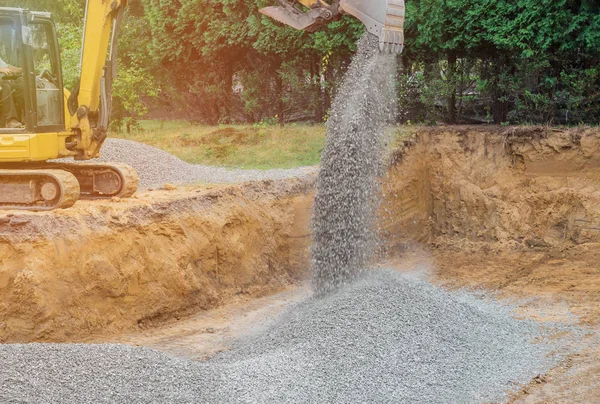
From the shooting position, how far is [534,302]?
36.7 ft

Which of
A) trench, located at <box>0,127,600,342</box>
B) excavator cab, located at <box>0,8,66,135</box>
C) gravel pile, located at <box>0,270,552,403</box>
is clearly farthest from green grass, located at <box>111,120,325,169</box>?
gravel pile, located at <box>0,270,552,403</box>

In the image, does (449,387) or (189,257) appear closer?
(449,387)

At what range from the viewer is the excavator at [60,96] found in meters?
10.2

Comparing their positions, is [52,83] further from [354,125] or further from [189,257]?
[354,125]

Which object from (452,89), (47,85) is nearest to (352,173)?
(47,85)

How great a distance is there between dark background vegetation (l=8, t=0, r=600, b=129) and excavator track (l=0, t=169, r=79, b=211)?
7.85 metres

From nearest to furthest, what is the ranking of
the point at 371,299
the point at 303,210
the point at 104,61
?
the point at 371,299 < the point at 104,61 < the point at 303,210

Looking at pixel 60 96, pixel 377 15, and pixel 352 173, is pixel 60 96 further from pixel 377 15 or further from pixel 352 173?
pixel 377 15

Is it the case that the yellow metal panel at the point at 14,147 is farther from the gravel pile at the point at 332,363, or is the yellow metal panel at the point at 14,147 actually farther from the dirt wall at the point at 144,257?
the gravel pile at the point at 332,363

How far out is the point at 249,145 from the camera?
57.3ft

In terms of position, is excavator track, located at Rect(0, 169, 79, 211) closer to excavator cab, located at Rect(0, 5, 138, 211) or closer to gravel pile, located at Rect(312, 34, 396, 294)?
excavator cab, located at Rect(0, 5, 138, 211)

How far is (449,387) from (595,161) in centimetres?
703

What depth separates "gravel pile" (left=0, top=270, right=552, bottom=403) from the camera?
23.9ft

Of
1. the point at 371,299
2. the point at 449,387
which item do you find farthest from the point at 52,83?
the point at 449,387
